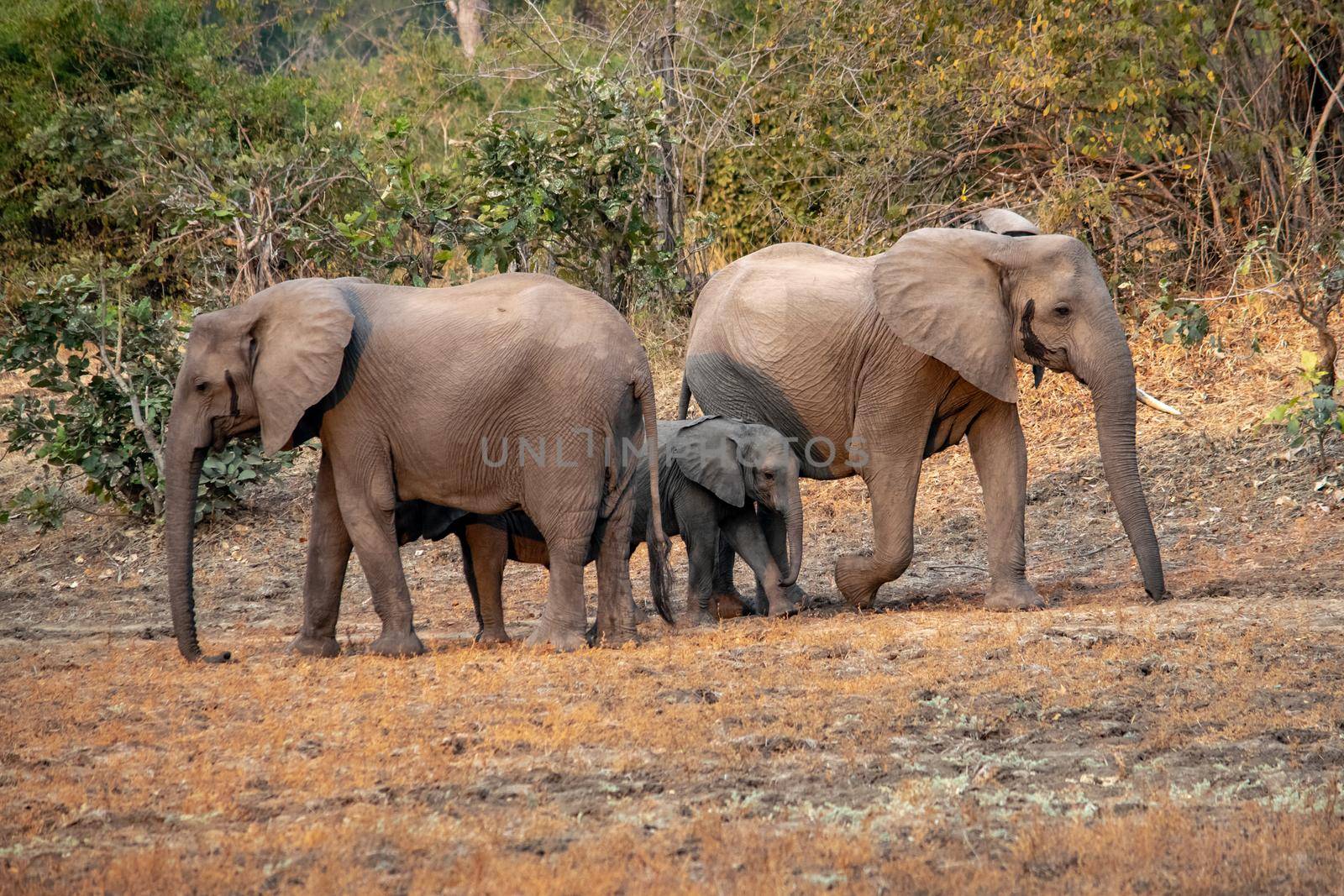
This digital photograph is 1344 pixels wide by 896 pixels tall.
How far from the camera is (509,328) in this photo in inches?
351

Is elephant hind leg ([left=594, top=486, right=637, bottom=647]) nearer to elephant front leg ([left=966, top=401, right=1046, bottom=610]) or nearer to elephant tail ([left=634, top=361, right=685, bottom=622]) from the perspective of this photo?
elephant tail ([left=634, top=361, right=685, bottom=622])

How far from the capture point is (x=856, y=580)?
10219 mm

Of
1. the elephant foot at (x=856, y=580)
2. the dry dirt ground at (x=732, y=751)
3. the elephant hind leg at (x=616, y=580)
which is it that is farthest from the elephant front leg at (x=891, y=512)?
the elephant hind leg at (x=616, y=580)

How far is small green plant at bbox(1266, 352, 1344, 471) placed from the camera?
35.3 ft

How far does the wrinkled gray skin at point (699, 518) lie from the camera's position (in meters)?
9.69

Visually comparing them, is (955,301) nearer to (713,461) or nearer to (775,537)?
(713,461)

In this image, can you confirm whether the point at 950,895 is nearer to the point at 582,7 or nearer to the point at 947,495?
the point at 947,495

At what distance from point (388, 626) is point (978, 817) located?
13.9 ft

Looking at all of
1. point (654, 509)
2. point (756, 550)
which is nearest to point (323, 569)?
point (654, 509)

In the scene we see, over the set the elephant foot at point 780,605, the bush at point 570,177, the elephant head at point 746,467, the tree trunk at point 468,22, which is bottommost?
the elephant foot at point 780,605

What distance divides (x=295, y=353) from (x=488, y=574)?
1.76 m

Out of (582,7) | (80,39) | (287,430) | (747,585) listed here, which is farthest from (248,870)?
(582,7)

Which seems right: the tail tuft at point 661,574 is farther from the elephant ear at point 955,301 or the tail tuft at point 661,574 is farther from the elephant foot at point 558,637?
the elephant ear at point 955,301

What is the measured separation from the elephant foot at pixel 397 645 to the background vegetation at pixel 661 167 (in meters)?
4.57
